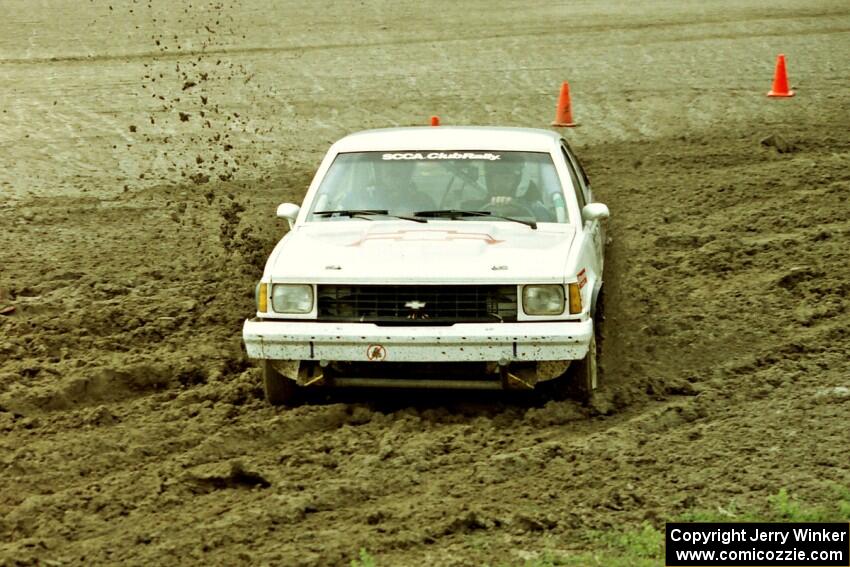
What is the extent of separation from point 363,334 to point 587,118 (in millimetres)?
11692

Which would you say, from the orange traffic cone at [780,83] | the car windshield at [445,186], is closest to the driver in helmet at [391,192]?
the car windshield at [445,186]

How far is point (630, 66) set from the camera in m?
22.6

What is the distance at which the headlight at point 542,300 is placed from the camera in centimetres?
791

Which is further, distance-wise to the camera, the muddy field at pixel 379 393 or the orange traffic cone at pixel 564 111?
the orange traffic cone at pixel 564 111

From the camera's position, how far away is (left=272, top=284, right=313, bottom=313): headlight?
8.04 metres

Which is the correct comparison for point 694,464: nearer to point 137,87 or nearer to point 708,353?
point 708,353

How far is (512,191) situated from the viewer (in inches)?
359

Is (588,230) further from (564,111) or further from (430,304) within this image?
(564,111)

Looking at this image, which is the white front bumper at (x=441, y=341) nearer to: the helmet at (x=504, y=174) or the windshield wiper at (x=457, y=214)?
the windshield wiper at (x=457, y=214)

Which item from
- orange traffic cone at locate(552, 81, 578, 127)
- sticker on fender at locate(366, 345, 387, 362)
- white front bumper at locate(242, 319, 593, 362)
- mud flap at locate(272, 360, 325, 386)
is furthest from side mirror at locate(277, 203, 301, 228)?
orange traffic cone at locate(552, 81, 578, 127)

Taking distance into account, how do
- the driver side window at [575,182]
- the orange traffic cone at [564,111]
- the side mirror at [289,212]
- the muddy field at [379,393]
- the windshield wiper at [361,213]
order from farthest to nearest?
the orange traffic cone at [564,111] → the driver side window at [575,182] → the side mirror at [289,212] → the windshield wiper at [361,213] → the muddy field at [379,393]

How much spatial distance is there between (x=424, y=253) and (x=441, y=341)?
62 cm

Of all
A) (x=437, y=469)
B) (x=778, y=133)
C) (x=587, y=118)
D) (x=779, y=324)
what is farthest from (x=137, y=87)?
(x=437, y=469)

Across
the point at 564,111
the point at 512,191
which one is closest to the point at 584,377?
the point at 512,191
